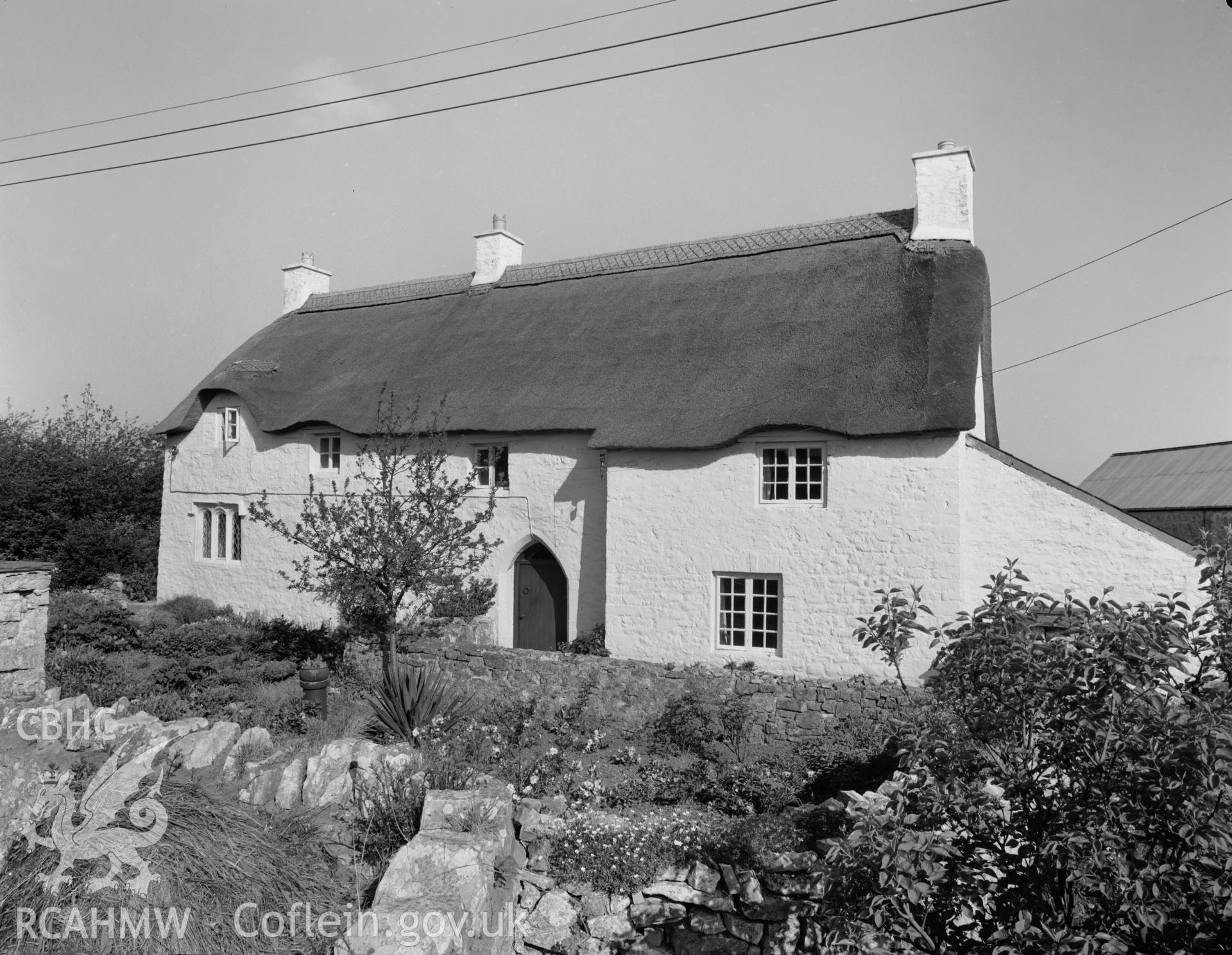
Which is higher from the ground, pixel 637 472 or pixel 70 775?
pixel 637 472

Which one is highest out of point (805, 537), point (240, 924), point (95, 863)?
point (805, 537)

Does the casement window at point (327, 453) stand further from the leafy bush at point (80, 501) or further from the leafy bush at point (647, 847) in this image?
the leafy bush at point (647, 847)

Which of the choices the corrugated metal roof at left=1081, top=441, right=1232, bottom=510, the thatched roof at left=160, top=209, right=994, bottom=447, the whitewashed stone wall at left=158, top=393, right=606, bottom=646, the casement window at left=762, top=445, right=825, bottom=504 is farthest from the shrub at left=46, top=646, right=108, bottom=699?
the corrugated metal roof at left=1081, top=441, right=1232, bottom=510

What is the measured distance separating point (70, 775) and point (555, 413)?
1043 cm

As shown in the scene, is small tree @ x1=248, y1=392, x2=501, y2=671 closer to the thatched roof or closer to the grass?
the thatched roof

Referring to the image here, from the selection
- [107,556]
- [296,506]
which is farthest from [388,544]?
[107,556]

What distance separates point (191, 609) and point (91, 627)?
216 inches

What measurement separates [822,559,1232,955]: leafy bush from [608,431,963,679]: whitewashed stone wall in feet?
28.5

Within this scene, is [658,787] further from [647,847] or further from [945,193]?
[945,193]

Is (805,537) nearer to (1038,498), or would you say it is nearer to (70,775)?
(1038,498)

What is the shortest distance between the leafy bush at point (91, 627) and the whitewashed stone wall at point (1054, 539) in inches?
563

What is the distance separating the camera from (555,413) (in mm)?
15977

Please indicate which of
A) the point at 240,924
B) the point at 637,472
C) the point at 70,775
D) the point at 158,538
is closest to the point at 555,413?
the point at 637,472

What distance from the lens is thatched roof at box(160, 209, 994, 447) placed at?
1366 cm
